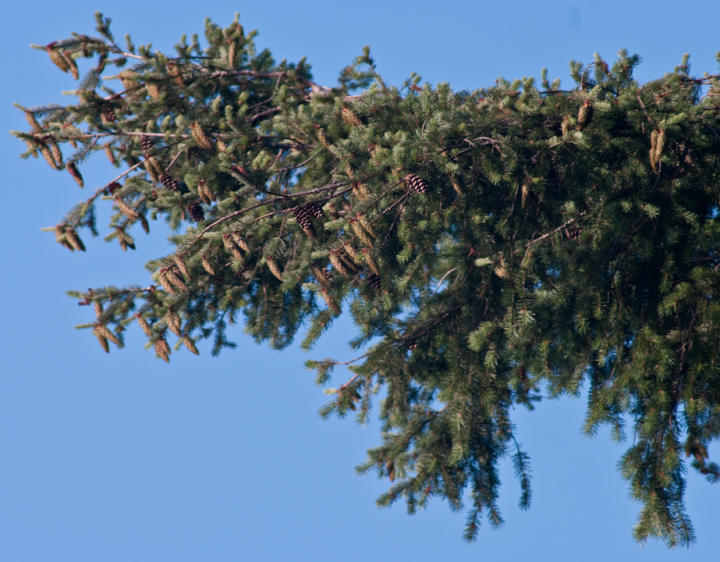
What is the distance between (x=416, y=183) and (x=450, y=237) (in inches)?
73.9

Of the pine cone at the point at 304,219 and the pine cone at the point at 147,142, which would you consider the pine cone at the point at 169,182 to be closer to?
the pine cone at the point at 147,142

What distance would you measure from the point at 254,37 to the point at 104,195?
8.30 feet

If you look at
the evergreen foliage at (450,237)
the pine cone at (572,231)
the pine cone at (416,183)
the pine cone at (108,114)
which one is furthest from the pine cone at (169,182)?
the pine cone at (572,231)

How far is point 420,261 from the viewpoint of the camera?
215 inches

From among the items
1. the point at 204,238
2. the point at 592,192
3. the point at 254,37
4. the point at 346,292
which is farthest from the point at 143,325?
the point at 592,192

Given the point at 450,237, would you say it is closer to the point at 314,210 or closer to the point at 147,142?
the point at 314,210

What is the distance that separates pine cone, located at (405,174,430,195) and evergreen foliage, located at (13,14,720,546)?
2 cm

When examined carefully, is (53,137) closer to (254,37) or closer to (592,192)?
(254,37)

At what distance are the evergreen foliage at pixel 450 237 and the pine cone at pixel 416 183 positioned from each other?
0.6 inches

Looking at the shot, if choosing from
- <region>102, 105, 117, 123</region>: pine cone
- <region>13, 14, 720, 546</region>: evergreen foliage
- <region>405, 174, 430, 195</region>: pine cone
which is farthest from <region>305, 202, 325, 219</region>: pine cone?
<region>102, 105, 117, 123</region>: pine cone

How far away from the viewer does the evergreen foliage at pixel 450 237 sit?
15.4 ft

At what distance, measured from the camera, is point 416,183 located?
4.68 m

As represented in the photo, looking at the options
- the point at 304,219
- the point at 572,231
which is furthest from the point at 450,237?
the point at 304,219

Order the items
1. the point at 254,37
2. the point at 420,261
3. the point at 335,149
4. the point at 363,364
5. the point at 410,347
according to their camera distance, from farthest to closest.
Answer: the point at 254,37, the point at 410,347, the point at 363,364, the point at 420,261, the point at 335,149
